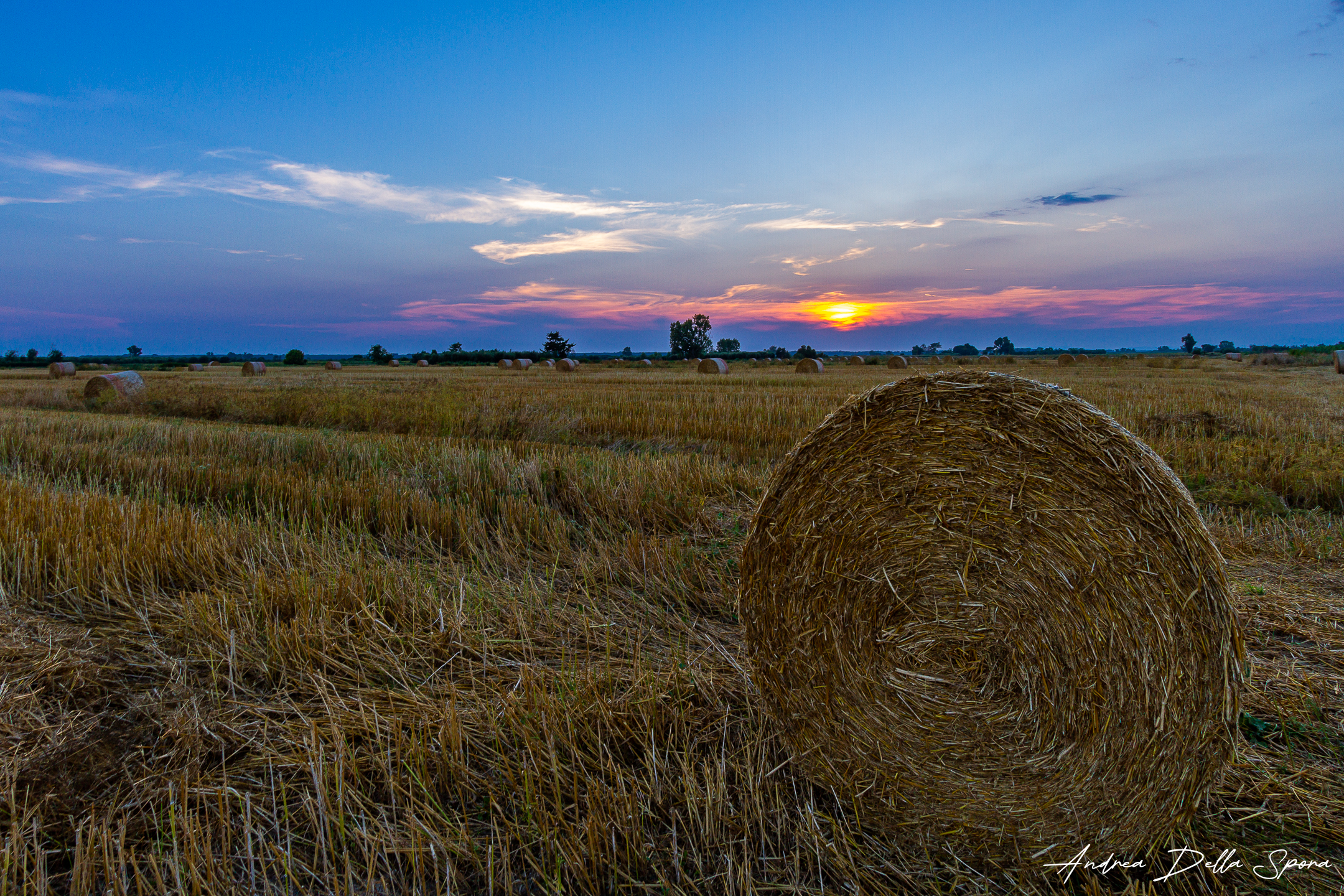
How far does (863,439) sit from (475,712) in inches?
71.1

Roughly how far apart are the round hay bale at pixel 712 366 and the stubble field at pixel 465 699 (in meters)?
25.4

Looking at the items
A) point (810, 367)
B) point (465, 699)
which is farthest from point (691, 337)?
point (465, 699)

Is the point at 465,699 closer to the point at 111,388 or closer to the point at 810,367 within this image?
the point at 111,388

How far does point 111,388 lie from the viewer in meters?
18.3

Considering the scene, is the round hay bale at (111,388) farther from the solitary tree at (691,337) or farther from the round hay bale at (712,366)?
the solitary tree at (691,337)

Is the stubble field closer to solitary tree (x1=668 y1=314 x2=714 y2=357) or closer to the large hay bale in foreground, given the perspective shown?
the large hay bale in foreground

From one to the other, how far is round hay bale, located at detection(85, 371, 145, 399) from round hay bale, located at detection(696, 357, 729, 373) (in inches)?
811

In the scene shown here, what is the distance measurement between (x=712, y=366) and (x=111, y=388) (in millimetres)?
21798

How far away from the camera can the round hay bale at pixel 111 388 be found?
711 inches

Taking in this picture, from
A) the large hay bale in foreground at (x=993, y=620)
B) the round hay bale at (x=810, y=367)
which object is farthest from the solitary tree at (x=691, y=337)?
the large hay bale in foreground at (x=993, y=620)

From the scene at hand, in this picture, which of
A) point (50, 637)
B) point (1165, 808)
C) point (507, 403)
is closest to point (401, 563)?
point (50, 637)

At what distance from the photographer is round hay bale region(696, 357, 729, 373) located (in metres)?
31.6

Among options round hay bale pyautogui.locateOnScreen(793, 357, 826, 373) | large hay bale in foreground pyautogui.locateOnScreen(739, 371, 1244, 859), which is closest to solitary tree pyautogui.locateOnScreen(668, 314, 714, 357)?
round hay bale pyautogui.locateOnScreen(793, 357, 826, 373)

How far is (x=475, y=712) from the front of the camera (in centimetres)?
268
